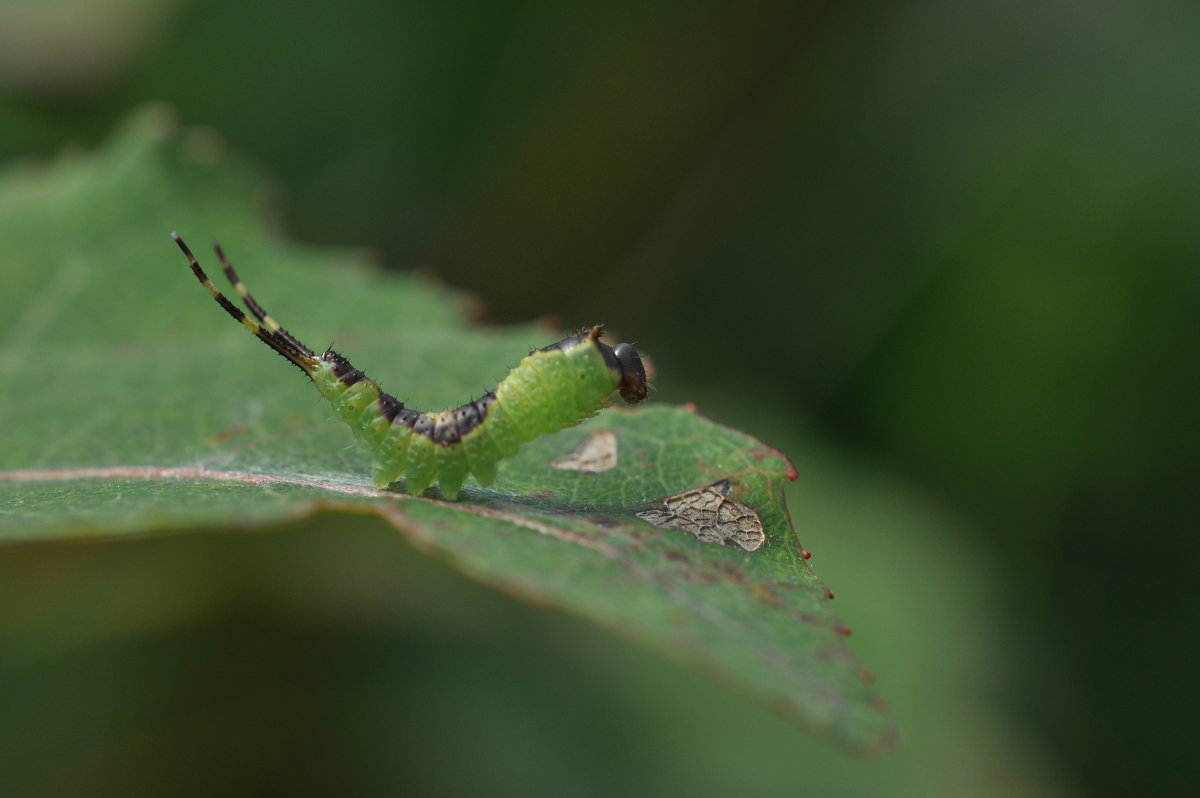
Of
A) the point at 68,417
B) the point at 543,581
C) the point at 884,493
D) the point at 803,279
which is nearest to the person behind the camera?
the point at 543,581

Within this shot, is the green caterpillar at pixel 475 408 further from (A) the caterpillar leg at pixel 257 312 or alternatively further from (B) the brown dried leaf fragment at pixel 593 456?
(B) the brown dried leaf fragment at pixel 593 456

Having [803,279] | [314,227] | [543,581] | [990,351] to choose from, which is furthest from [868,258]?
[543,581]

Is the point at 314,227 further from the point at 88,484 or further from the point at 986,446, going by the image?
the point at 986,446

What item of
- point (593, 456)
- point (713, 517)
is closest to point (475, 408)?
point (593, 456)

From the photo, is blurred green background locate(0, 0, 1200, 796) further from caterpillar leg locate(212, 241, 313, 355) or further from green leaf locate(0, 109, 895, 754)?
caterpillar leg locate(212, 241, 313, 355)

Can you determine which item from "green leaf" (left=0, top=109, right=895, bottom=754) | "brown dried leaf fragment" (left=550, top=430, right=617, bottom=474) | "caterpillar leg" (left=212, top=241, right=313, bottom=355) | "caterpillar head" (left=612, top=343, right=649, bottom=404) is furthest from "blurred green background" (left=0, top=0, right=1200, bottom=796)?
"caterpillar head" (left=612, top=343, right=649, bottom=404)

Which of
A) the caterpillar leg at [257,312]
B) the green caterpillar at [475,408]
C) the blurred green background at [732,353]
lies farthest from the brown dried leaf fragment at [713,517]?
the blurred green background at [732,353]

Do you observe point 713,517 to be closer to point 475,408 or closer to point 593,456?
point 593,456
